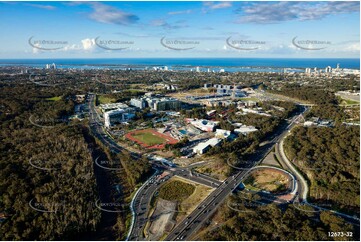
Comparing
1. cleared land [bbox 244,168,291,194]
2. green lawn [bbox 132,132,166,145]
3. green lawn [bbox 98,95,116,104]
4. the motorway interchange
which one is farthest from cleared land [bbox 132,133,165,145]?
green lawn [bbox 98,95,116,104]

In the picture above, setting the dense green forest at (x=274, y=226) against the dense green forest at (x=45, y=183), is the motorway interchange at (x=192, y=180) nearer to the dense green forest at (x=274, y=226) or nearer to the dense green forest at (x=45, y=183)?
the dense green forest at (x=274, y=226)

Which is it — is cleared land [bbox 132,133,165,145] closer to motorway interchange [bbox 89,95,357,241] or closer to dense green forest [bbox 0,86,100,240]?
motorway interchange [bbox 89,95,357,241]

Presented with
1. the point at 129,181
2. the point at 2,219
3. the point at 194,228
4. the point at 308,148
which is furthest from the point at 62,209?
the point at 308,148

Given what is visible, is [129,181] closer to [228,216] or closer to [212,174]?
[212,174]

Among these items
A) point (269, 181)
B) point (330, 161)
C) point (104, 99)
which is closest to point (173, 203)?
point (269, 181)

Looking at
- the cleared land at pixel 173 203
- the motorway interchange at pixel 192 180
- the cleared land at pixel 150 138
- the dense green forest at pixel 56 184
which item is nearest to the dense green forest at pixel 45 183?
the dense green forest at pixel 56 184

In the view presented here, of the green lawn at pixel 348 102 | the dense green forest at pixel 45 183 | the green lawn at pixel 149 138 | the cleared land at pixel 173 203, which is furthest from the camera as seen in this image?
the green lawn at pixel 348 102

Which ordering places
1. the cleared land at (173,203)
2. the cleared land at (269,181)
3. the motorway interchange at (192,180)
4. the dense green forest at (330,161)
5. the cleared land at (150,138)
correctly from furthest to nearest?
the cleared land at (150,138) → the cleared land at (269,181) → the dense green forest at (330,161) → the cleared land at (173,203) → the motorway interchange at (192,180)
